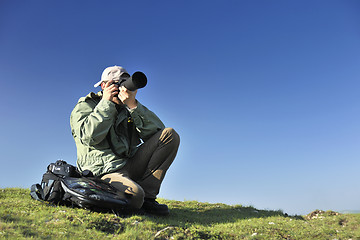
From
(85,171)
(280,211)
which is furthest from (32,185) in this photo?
(280,211)

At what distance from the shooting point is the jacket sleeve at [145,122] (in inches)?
215

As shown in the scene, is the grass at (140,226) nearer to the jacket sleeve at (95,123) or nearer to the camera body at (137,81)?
the jacket sleeve at (95,123)

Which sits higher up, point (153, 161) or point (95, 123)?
point (95, 123)

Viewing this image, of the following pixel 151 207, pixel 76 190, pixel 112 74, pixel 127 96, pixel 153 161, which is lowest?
pixel 151 207

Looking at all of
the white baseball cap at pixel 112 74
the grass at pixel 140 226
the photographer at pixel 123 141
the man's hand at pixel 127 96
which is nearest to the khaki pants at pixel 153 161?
the photographer at pixel 123 141

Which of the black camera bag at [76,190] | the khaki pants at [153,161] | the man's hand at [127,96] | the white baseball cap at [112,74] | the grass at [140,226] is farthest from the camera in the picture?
the khaki pants at [153,161]

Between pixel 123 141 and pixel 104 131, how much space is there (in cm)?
52

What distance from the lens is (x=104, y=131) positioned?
4941 mm

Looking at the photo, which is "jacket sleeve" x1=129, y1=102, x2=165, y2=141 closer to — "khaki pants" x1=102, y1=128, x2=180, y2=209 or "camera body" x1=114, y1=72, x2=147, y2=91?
"khaki pants" x1=102, y1=128, x2=180, y2=209

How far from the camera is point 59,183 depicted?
16.2 feet

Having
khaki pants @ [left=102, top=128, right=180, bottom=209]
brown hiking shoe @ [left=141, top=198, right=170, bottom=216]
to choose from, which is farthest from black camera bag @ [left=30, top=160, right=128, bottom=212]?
khaki pants @ [left=102, top=128, right=180, bottom=209]

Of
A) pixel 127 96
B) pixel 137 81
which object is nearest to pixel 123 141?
pixel 127 96

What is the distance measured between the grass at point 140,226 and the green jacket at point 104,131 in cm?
91

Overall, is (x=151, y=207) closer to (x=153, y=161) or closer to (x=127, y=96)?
(x=153, y=161)
